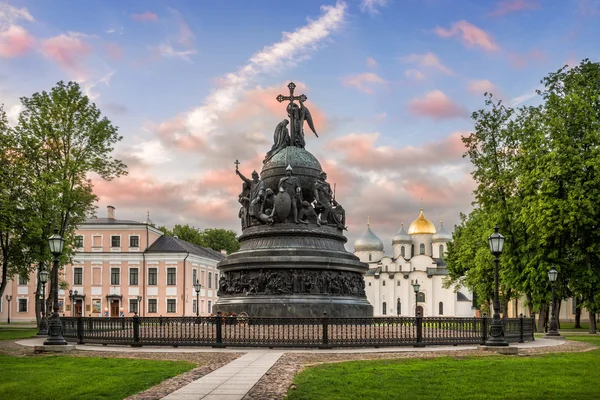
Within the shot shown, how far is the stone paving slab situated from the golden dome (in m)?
110

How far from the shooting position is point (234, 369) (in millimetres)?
15008

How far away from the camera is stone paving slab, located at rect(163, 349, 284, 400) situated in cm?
1130

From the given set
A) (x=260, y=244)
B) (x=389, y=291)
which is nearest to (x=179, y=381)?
(x=260, y=244)

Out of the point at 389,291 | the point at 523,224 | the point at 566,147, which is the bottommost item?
the point at 389,291

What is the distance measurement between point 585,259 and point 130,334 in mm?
25885

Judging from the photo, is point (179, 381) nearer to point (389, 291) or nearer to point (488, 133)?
point (488, 133)

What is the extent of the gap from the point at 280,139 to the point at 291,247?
23.0 feet

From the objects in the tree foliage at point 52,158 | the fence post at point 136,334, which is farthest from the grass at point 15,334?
the fence post at point 136,334

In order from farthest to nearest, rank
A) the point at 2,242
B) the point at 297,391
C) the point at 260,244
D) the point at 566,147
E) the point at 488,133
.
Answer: the point at 488,133 < the point at 2,242 < the point at 566,147 < the point at 260,244 < the point at 297,391

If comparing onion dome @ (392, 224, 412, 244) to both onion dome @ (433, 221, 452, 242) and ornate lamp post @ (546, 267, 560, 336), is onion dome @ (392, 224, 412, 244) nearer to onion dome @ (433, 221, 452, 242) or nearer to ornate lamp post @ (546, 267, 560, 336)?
onion dome @ (433, 221, 452, 242)

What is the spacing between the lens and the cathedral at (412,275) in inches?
4397

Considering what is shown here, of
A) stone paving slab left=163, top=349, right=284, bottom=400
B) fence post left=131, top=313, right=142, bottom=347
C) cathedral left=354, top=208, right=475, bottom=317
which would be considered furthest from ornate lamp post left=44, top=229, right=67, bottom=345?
cathedral left=354, top=208, right=475, bottom=317

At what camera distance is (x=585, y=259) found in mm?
37344

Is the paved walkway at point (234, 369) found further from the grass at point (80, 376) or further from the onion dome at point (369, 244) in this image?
the onion dome at point (369, 244)
